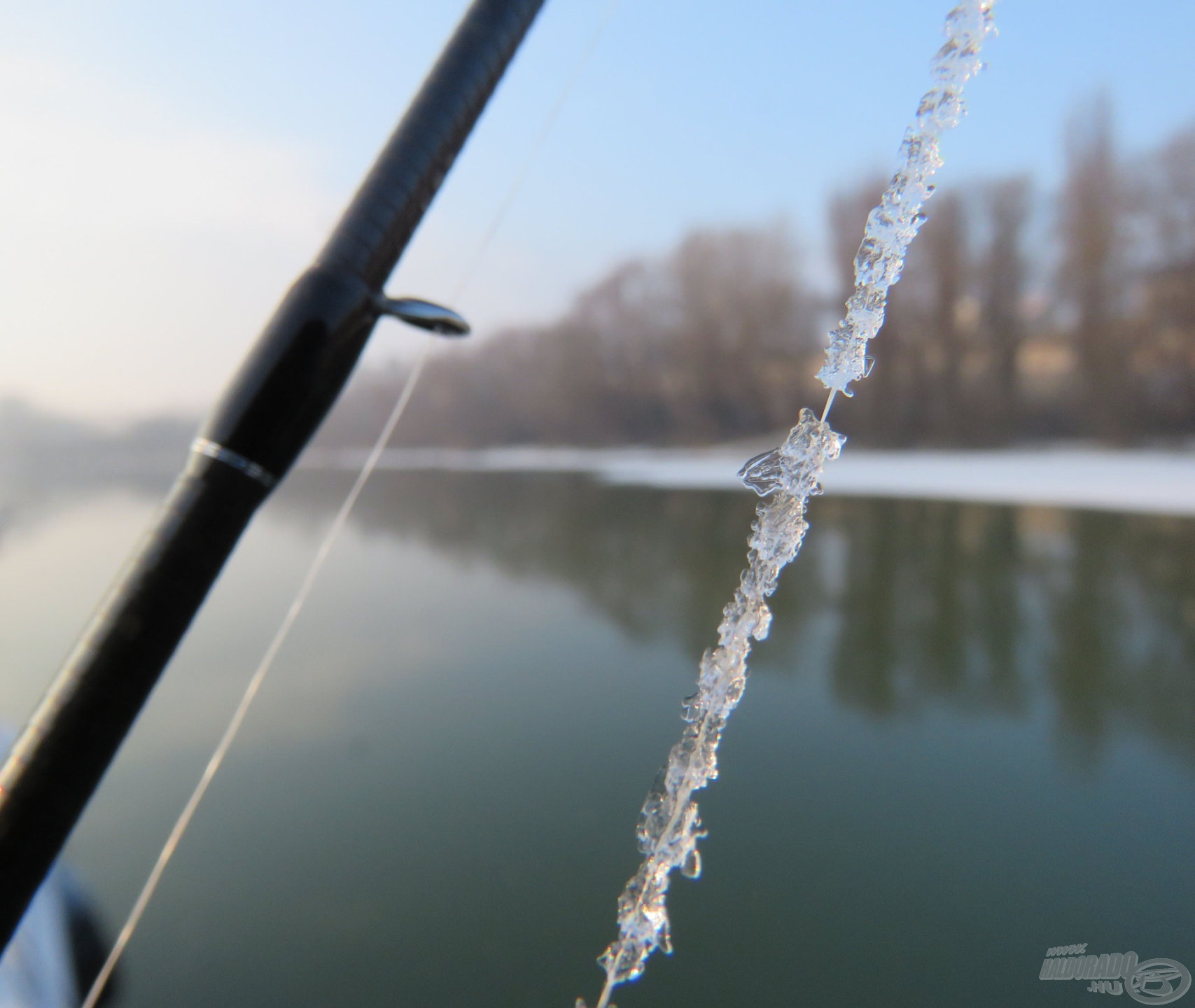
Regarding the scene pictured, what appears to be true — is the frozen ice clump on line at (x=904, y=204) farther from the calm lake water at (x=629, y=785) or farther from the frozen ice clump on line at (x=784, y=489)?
the calm lake water at (x=629, y=785)

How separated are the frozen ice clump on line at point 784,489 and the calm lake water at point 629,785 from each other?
155 centimetres

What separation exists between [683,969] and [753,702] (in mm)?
2331

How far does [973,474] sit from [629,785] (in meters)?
16.4

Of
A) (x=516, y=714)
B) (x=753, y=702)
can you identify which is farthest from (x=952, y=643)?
(x=516, y=714)

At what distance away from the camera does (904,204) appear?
3.03 feet

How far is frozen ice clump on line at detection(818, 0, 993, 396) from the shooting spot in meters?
0.88

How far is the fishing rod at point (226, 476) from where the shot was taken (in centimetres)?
107

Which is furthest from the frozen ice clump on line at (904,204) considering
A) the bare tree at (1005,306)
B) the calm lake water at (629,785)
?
the bare tree at (1005,306)

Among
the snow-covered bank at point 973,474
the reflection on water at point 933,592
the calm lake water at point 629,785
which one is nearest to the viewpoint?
the calm lake water at point 629,785

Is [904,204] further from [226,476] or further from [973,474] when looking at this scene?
[973,474]

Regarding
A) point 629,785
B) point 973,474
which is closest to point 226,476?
point 629,785

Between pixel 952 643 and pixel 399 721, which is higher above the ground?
pixel 952 643

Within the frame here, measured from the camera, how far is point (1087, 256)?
21328 mm

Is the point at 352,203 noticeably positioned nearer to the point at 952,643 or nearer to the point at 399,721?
the point at 399,721
